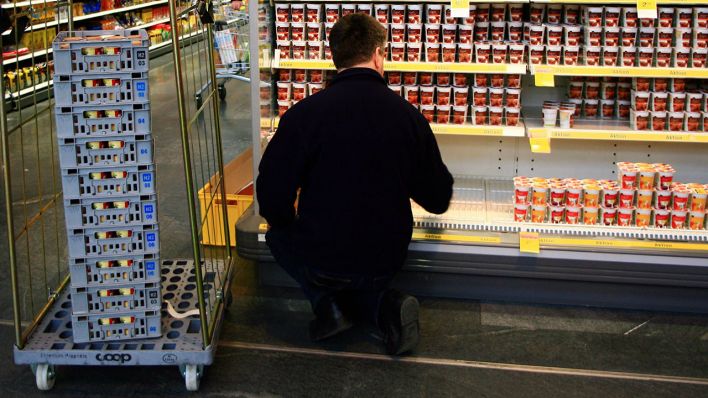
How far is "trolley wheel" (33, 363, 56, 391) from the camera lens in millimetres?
3045

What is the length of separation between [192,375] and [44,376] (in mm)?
588

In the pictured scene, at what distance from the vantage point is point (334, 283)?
3285 mm

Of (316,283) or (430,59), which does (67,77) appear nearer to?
(316,283)

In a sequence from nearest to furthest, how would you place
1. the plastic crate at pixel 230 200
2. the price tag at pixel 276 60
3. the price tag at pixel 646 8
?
the price tag at pixel 646 8
the price tag at pixel 276 60
the plastic crate at pixel 230 200

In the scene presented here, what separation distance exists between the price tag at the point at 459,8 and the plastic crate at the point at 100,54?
1.47 m

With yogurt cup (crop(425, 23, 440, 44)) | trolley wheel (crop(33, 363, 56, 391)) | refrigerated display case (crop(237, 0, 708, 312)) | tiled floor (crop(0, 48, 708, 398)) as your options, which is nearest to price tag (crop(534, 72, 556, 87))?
refrigerated display case (crop(237, 0, 708, 312))

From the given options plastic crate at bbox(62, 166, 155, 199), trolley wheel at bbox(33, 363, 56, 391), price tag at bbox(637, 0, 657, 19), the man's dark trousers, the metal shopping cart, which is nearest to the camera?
plastic crate at bbox(62, 166, 155, 199)

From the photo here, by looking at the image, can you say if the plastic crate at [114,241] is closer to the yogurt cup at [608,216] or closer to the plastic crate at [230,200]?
the plastic crate at [230,200]

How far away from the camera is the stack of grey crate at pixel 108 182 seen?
2738 mm

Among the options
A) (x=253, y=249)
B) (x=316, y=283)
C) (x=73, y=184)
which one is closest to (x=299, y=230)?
(x=316, y=283)

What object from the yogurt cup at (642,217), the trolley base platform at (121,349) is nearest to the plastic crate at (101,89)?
the trolley base platform at (121,349)

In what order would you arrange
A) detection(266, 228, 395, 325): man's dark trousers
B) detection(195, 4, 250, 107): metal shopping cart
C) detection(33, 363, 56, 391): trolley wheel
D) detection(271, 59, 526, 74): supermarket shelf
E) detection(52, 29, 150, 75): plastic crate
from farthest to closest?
detection(195, 4, 250, 107): metal shopping cart < detection(271, 59, 526, 74): supermarket shelf < detection(266, 228, 395, 325): man's dark trousers < detection(33, 363, 56, 391): trolley wheel < detection(52, 29, 150, 75): plastic crate

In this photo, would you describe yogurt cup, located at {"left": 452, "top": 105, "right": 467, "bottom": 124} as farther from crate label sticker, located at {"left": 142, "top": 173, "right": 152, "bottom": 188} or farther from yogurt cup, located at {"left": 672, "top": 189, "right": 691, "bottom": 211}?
crate label sticker, located at {"left": 142, "top": 173, "right": 152, "bottom": 188}

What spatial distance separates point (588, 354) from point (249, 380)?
150 centimetres
